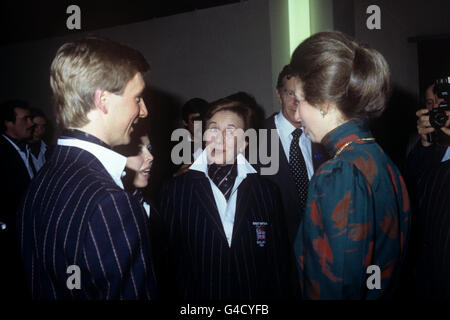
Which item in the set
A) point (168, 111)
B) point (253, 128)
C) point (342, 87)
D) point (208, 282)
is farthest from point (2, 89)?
point (342, 87)

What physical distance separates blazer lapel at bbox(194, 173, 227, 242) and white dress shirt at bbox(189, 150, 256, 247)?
0.02 meters

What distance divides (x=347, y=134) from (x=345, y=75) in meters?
0.15

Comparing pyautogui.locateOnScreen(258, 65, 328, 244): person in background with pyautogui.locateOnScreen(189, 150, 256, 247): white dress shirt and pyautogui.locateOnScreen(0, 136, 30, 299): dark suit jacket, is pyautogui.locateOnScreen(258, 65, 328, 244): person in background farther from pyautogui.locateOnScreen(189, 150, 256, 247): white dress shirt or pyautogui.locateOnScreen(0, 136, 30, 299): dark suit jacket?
pyautogui.locateOnScreen(0, 136, 30, 299): dark suit jacket

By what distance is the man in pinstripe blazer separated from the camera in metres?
0.73

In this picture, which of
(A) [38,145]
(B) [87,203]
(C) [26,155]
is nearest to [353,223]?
(B) [87,203]

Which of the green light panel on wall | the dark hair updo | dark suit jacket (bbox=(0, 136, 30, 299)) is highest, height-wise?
the green light panel on wall

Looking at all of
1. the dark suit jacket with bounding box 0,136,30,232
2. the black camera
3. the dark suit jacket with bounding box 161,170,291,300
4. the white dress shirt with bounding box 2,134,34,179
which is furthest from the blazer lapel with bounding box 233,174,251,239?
the white dress shirt with bounding box 2,134,34,179

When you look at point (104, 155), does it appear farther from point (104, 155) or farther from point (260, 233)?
point (260, 233)

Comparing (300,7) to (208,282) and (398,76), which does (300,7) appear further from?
(208,282)

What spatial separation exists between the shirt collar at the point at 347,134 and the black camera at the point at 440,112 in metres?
0.79

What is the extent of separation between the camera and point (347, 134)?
0.89 meters

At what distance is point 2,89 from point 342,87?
16.0 ft

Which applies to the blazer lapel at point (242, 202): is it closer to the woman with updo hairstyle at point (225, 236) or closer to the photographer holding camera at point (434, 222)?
the woman with updo hairstyle at point (225, 236)

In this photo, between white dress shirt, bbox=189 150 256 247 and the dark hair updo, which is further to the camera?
white dress shirt, bbox=189 150 256 247
